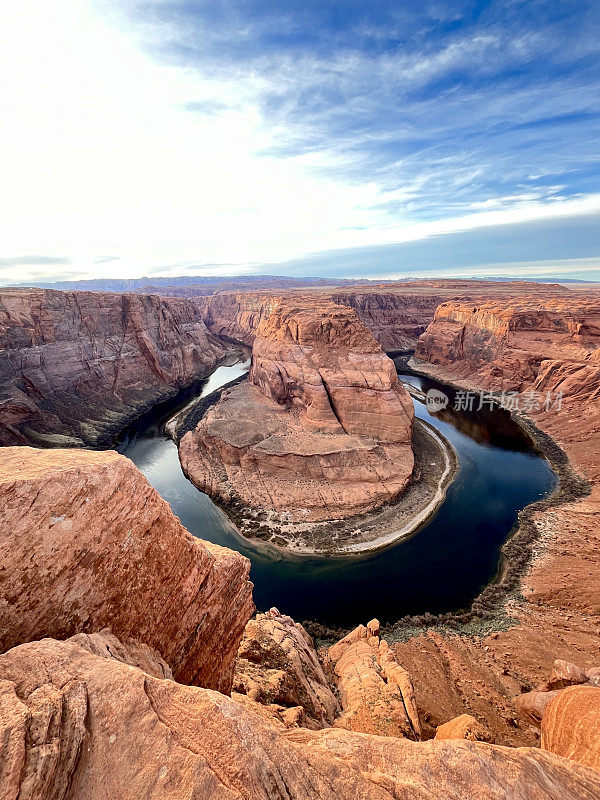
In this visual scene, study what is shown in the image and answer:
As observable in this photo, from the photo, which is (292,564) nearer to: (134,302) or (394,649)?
(394,649)

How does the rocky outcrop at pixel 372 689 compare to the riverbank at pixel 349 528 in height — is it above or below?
above

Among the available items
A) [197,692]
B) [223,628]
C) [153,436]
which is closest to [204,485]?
[153,436]

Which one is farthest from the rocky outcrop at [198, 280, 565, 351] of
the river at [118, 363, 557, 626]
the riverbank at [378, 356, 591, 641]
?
the riverbank at [378, 356, 591, 641]

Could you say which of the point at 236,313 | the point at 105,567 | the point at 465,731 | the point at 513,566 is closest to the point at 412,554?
the point at 513,566

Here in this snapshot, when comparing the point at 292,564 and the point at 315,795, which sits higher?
the point at 315,795

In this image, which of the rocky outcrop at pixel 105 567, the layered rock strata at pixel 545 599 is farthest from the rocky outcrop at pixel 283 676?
the layered rock strata at pixel 545 599

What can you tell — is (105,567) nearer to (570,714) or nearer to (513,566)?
(570,714)

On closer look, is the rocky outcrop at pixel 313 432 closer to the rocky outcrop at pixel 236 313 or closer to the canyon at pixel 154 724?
the canyon at pixel 154 724
